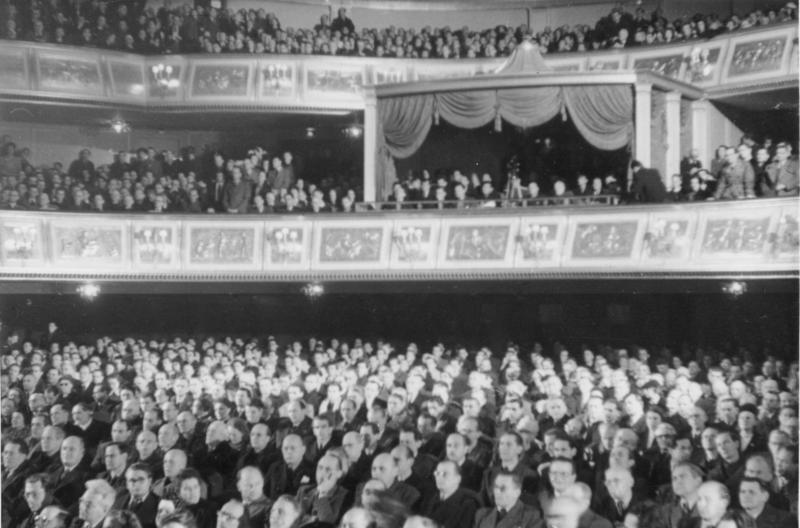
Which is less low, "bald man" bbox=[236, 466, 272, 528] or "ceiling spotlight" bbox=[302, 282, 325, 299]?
"ceiling spotlight" bbox=[302, 282, 325, 299]

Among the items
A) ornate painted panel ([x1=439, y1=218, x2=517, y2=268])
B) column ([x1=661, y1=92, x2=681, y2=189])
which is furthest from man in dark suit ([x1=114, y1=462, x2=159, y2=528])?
column ([x1=661, y1=92, x2=681, y2=189])

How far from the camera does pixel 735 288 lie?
13.2 metres

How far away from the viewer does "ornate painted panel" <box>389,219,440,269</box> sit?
1434cm

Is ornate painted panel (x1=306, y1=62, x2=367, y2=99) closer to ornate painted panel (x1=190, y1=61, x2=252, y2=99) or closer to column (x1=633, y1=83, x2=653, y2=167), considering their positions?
ornate painted panel (x1=190, y1=61, x2=252, y2=99)

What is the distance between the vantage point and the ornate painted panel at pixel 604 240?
13.4 meters

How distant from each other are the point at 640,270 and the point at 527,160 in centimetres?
413

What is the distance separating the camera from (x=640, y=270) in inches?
525

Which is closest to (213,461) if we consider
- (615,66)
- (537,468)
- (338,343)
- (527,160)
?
(537,468)

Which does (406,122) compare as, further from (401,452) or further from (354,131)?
(401,452)

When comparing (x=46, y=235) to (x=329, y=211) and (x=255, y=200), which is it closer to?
(x=255, y=200)

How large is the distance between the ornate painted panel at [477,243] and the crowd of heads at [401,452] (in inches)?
120

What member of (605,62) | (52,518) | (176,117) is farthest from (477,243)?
(52,518)

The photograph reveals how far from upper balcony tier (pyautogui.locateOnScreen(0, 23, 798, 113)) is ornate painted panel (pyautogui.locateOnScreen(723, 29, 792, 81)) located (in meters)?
0.02

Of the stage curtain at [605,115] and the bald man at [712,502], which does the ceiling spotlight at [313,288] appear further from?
the bald man at [712,502]
